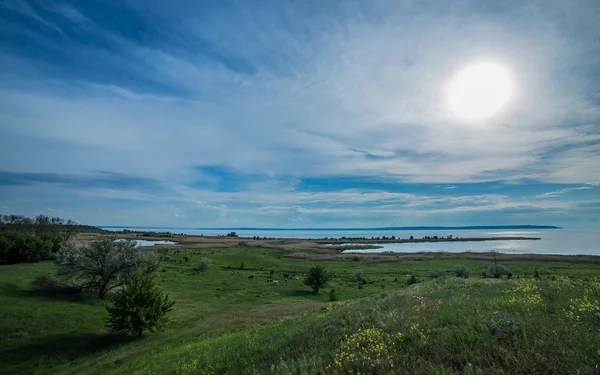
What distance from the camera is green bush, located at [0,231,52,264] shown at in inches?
2141

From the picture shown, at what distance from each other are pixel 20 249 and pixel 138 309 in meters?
45.5

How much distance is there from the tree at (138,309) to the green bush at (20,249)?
135ft

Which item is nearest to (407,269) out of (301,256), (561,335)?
(301,256)

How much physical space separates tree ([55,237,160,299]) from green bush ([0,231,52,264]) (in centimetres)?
2317

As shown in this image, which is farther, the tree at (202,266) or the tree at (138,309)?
the tree at (202,266)

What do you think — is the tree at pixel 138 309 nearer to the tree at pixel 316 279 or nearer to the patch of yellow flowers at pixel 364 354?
the tree at pixel 316 279

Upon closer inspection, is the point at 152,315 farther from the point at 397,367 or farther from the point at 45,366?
the point at 397,367

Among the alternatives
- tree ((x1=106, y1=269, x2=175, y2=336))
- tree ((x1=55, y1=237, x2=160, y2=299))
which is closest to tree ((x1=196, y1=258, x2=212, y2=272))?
tree ((x1=55, y1=237, x2=160, y2=299))

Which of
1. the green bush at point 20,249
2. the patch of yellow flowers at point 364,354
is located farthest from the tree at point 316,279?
the green bush at point 20,249

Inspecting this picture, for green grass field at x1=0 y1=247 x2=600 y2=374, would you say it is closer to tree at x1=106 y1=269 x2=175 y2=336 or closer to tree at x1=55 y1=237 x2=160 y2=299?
tree at x1=106 y1=269 x2=175 y2=336

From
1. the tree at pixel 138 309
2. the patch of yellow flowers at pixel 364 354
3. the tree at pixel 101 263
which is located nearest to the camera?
the patch of yellow flowers at pixel 364 354

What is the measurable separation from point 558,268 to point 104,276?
9674 centimetres

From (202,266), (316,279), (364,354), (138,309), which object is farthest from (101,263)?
(364,354)

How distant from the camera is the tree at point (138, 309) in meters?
29.6
